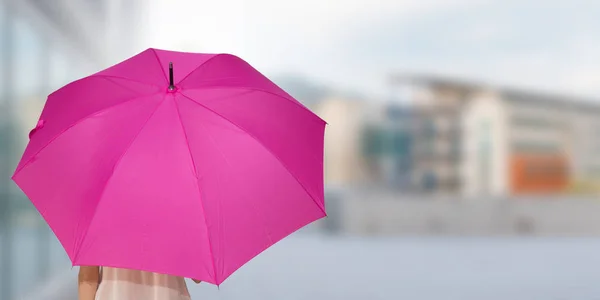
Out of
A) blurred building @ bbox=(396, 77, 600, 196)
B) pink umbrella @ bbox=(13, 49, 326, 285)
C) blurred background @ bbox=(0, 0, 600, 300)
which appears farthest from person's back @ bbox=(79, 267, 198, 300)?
blurred building @ bbox=(396, 77, 600, 196)

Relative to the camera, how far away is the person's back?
156 cm

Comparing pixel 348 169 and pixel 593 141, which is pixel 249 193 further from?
pixel 593 141

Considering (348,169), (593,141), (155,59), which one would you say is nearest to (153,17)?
(348,169)

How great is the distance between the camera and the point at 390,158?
1191 cm

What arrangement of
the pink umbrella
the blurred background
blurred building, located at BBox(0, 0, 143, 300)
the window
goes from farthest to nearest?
the blurred background → the window → blurred building, located at BBox(0, 0, 143, 300) → the pink umbrella

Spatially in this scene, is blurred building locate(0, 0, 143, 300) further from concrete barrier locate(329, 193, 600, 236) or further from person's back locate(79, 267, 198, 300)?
concrete barrier locate(329, 193, 600, 236)

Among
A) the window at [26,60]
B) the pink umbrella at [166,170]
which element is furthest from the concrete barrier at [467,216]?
the pink umbrella at [166,170]

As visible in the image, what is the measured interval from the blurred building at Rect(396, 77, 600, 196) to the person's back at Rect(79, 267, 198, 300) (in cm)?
1034

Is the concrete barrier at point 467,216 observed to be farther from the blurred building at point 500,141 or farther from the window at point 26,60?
the window at point 26,60

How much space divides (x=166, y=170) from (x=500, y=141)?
10899 mm

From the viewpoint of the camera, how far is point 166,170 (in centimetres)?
149

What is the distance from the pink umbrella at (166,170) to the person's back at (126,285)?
0.14 m

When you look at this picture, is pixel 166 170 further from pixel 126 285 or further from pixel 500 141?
pixel 500 141

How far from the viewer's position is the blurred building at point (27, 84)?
4.63m
